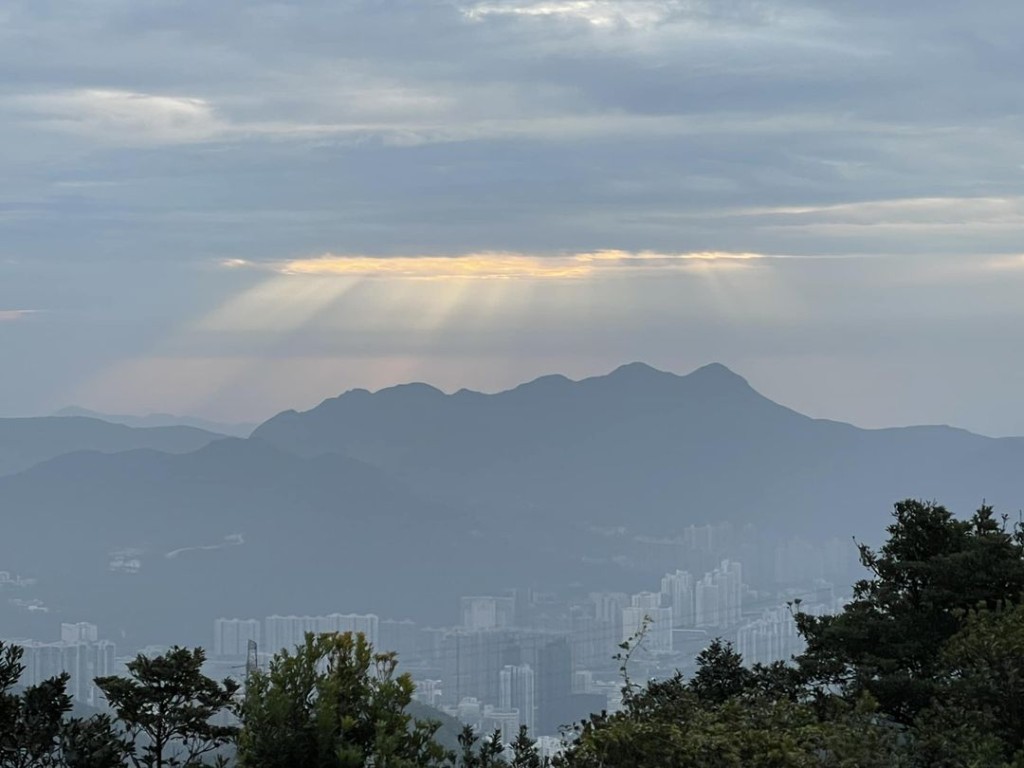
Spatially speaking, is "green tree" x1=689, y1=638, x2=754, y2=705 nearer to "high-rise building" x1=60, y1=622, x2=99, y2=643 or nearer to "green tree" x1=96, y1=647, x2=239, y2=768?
"green tree" x1=96, y1=647, x2=239, y2=768

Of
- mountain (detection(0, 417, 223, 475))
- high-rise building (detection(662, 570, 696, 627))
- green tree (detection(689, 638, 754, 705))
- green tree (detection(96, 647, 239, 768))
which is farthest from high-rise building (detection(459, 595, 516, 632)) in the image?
green tree (detection(96, 647, 239, 768))

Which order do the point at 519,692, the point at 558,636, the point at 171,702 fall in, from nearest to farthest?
the point at 171,702 → the point at 519,692 → the point at 558,636

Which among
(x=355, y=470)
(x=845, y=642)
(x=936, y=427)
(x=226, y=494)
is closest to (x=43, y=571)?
(x=226, y=494)

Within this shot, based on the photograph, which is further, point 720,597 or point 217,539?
point 217,539

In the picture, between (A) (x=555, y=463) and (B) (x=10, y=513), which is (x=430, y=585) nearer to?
(B) (x=10, y=513)

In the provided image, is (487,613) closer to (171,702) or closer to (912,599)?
(912,599)

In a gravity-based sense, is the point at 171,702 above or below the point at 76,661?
above

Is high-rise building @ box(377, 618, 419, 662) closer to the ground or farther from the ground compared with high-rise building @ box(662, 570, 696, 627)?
closer to the ground

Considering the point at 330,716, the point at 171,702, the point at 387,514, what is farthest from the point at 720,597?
the point at 330,716

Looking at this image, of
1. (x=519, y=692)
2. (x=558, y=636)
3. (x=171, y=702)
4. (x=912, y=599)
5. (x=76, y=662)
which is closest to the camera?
(x=171, y=702)
